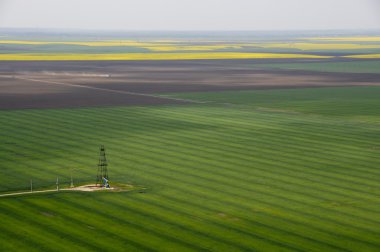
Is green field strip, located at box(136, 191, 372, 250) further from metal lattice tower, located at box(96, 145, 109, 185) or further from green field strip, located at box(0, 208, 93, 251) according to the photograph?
green field strip, located at box(0, 208, 93, 251)

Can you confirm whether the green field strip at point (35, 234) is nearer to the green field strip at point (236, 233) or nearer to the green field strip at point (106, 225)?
the green field strip at point (106, 225)

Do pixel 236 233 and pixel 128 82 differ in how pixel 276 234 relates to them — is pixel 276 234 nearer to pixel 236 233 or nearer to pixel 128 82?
pixel 236 233

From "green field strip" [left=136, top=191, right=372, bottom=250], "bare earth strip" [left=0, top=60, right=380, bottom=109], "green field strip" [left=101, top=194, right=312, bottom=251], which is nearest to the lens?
"green field strip" [left=101, top=194, right=312, bottom=251]

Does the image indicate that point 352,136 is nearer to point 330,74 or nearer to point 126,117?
point 126,117

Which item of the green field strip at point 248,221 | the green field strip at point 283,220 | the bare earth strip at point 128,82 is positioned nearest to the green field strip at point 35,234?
the green field strip at point 248,221

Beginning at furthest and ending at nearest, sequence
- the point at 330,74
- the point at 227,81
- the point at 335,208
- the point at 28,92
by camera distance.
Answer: the point at 330,74 → the point at 227,81 → the point at 28,92 → the point at 335,208

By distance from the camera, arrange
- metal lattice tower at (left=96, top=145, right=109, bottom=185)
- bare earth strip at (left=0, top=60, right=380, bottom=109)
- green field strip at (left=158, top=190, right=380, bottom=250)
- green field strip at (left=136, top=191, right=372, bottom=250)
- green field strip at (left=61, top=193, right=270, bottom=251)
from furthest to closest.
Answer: bare earth strip at (left=0, top=60, right=380, bottom=109)
metal lattice tower at (left=96, top=145, right=109, bottom=185)
green field strip at (left=136, top=191, right=372, bottom=250)
green field strip at (left=158, top=190, right=380, bottom=250)
green field strip at (left=61, top=193, right=270, bottom=251)

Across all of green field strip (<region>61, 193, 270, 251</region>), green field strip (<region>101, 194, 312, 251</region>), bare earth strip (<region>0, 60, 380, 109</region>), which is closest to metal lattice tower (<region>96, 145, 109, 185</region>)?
green field strip (<region>61, 193, 270, 251</region>)

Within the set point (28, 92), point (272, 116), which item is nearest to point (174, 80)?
point (28, 92)

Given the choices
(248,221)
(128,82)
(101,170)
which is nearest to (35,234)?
(248,221)

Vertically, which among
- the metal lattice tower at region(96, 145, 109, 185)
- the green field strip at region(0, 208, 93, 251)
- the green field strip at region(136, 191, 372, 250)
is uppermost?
the metal lattice tower at region(96, 145, 109, 185)

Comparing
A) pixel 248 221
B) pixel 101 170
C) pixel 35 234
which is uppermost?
pixel 101 170
